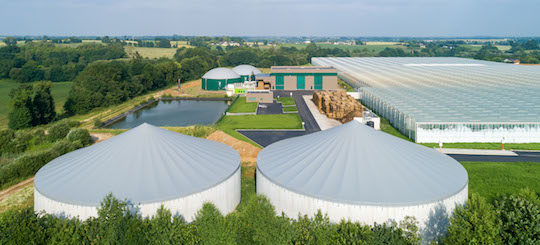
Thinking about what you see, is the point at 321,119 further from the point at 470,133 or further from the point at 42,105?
the point at 42,105

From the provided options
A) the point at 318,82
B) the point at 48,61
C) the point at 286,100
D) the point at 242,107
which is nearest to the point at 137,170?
the point at 242,107

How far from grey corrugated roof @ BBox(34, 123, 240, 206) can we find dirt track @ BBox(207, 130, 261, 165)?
11.9 meters

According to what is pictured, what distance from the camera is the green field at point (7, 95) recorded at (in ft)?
243

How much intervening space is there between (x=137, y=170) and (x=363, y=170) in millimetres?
15920

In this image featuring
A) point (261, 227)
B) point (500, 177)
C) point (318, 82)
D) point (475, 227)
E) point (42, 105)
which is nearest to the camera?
point (475, 227)

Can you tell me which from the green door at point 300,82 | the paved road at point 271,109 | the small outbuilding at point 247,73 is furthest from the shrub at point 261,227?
the small outbuilding at point 247,73

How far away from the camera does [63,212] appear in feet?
76.8

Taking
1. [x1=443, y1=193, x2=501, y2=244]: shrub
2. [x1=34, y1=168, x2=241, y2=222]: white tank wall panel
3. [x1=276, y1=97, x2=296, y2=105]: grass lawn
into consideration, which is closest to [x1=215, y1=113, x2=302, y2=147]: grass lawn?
[x1=276, y1=97, x2=296, y2=105]: grass lawn

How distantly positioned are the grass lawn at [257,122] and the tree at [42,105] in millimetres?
33761

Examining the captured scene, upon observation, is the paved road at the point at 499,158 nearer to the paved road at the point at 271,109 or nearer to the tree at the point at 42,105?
the paved road at the point at 271,109

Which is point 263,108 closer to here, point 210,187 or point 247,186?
point 247,186

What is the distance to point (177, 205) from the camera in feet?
78.1

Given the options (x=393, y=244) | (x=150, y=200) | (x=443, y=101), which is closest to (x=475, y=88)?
(x=443, y=101)

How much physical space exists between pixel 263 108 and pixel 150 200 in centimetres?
5442
